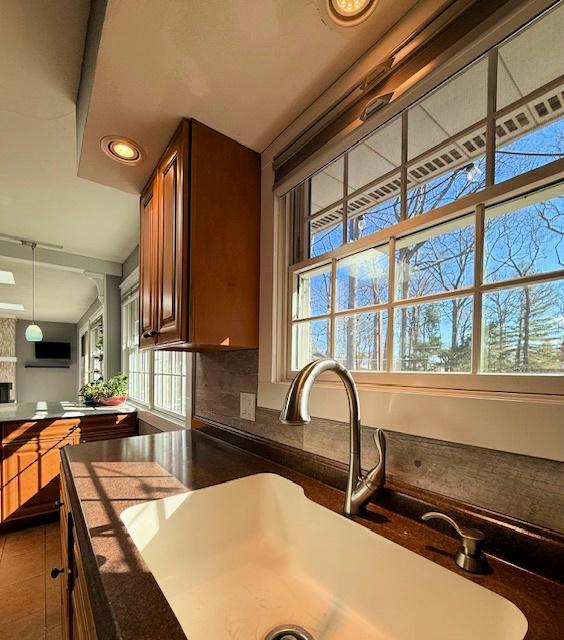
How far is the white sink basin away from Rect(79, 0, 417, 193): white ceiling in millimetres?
1302

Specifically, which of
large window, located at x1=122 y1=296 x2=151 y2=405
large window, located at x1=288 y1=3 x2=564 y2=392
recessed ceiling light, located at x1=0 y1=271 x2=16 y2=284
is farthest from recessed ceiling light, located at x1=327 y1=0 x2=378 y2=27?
recessed ceiling light, located at x1=0 y1=271 x2=16 y2=284

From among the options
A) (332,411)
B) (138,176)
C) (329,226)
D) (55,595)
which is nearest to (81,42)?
(138,176)

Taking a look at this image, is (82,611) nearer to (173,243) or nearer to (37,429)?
(173,243)

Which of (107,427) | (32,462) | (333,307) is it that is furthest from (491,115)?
(32,462)

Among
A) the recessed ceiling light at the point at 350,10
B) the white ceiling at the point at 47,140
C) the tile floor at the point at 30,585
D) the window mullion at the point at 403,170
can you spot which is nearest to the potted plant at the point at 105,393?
the tile floor at the point at 30,585

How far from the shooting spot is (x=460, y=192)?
0.88 m

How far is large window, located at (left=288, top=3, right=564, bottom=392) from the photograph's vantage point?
720mm

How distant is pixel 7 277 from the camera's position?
4281 millimetres

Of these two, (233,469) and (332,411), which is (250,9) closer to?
(332,411)

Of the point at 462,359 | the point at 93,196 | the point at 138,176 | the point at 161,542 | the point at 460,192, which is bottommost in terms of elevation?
the point at 161,542

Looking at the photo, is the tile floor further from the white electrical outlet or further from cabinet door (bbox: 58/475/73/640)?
the white electrical outlet

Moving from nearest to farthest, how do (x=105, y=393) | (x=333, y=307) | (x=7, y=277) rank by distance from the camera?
(x=333, y=307), (x=105, y=393), (x=7, y=277)

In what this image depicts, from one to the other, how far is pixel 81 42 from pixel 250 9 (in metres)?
0.88

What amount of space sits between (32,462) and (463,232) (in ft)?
10.7
